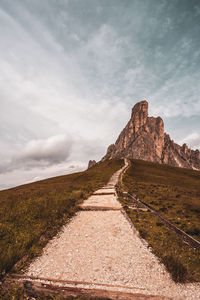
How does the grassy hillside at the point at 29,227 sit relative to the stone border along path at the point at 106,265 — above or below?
above

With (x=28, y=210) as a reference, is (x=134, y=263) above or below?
below

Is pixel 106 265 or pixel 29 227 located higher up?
pixel 29 227

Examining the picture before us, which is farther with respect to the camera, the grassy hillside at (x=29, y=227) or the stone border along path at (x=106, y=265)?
the grassy hillside at (x=29, y=227)

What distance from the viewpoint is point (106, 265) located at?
517cm

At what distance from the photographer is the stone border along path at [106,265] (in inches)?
165

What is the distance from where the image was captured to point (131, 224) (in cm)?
886

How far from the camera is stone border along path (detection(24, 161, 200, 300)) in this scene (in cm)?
419

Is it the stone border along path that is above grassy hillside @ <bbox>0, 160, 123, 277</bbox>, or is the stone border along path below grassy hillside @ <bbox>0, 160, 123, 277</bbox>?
below

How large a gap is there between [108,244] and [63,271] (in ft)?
8.13

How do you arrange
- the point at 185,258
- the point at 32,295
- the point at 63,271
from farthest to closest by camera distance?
the point at 185,258 < the point at 63,271 < the point at 32,295

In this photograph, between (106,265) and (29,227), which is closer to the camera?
(106,265)

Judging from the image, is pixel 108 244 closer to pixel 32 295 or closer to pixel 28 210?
pixel 32 295

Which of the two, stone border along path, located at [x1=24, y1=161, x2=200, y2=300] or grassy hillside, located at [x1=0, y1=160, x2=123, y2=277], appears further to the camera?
grassy hillside, located at [x1=0, y1=160, x2=123, y2=277]

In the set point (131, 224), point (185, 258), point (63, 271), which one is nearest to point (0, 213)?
point (63, 271)
